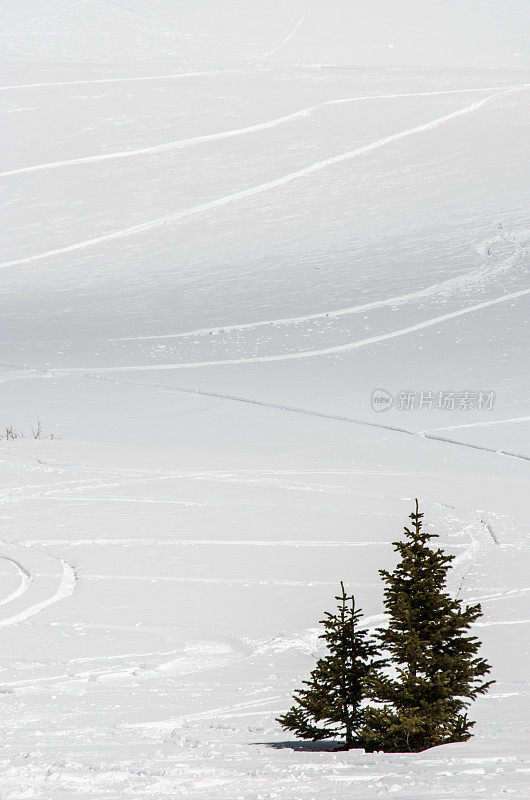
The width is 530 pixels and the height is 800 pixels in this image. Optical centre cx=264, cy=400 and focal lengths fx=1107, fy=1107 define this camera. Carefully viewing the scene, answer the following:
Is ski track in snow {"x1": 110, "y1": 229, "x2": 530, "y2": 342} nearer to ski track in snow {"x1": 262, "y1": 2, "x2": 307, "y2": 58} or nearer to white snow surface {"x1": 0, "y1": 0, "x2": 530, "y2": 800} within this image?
white snow surface {"x1": 0, "y1": 0, "x2": 530, "y2": 800}

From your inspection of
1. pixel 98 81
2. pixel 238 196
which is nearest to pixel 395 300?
pixel 238 196

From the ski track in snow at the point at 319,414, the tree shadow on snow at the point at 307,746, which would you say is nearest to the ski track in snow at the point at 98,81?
the ski track in snow at the point at 319,414

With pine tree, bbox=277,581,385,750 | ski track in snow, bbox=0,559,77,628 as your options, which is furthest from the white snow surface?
pine tree, bbox=277,581,385,750

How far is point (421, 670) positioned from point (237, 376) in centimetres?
1036

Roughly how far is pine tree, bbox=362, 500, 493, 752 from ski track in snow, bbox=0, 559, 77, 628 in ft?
8.07

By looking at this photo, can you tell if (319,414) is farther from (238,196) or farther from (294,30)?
(294,30)

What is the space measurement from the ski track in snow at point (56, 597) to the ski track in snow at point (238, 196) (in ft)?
49.5

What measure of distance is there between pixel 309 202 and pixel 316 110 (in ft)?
17.9

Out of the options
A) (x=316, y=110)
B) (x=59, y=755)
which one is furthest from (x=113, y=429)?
(x=316, y=110)

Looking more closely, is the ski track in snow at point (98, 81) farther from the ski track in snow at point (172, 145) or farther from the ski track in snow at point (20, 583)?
the ski track in snow at point (20, 583)

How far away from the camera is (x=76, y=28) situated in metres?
33.1

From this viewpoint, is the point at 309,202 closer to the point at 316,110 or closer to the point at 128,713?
the point at 316,110

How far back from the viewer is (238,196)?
21.9 m

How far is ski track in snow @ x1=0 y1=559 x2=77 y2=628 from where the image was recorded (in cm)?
530
